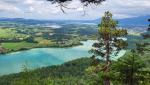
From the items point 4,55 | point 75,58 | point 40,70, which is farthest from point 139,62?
point 4,55

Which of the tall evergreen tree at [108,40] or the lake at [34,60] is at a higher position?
the tall evergreen tree at [108,40]

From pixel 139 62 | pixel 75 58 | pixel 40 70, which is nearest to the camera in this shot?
pixel 139 62

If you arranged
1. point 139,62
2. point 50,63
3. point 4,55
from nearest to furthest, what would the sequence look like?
point 139,62 → point 50,63 → point 4,55

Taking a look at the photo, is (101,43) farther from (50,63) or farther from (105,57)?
(50,63)

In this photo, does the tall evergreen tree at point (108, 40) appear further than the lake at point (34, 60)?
No

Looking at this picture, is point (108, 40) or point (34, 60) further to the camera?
point (34, 60)

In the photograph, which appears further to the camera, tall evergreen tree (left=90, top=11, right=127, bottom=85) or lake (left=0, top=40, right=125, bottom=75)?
lake (left=0, top=40, right=125, bottom=75)

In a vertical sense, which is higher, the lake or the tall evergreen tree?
the tall evergreen tree

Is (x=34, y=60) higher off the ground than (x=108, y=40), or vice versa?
(x=108, y=40)
